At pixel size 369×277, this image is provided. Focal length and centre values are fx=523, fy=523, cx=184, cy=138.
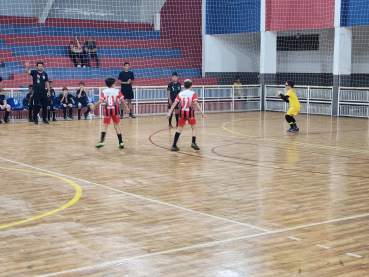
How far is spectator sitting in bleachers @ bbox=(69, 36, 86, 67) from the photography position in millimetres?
21500

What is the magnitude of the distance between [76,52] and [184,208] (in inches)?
648

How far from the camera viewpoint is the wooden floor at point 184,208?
449 centimetres

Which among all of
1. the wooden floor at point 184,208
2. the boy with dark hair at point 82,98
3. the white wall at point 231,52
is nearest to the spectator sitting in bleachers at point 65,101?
the boy with dark hair at point 82,98

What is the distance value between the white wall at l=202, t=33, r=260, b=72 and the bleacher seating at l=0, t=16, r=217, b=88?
2.83 feet

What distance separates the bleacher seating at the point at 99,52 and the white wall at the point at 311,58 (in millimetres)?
3287

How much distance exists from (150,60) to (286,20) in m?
6.14

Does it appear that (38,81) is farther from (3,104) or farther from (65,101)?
(65,101)

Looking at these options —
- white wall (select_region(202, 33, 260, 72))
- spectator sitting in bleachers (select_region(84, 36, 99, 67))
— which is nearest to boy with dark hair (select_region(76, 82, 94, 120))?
spectator sitting in bleachers (select_region(84, 36, 99, 67))

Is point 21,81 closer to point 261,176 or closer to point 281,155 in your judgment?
point 281,155

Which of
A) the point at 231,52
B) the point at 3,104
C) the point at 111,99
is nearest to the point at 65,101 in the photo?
the point at 3,104

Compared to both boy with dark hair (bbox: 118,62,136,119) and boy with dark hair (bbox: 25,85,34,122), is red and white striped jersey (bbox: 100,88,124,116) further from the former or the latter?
boy with dark hair (bbox: 118,62,136,119)

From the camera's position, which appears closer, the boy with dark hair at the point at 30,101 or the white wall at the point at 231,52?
the boy with dark hair at the point at 30,101

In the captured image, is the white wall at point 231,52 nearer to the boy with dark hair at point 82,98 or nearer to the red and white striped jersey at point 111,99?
the boy with dark hair at point 82,98

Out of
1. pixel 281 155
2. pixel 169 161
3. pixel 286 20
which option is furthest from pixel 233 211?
pixel 286 20
